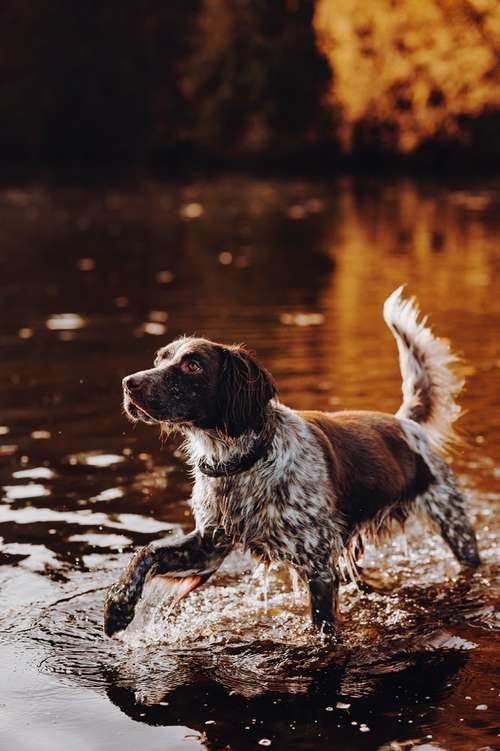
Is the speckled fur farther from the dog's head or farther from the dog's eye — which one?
the dog's eye

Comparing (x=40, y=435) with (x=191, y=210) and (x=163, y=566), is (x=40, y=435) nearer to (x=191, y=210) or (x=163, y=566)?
(x=163, y=566)

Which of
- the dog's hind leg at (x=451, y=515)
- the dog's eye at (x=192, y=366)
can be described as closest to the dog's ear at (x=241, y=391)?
the dog's eye at (x=192, y=366)

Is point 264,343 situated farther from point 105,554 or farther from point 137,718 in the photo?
point 137,718

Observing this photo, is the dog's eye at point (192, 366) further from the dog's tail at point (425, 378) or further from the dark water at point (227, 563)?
the dog's tail at point (425, 378)

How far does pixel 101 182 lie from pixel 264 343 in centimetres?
2518

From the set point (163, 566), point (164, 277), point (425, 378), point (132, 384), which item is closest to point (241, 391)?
point (132, 384)

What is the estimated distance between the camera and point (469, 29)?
32.7m

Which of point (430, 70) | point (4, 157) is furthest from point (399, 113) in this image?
point (4, 157)

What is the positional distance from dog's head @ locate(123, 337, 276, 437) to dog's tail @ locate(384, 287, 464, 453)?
4.89 feet

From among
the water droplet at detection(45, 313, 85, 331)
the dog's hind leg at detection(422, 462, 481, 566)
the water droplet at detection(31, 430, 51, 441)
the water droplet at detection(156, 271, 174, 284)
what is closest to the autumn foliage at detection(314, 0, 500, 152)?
the water droplet at detection(156, 271, 174, 284)

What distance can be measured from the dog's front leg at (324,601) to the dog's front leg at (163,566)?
16.2 inches

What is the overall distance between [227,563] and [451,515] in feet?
3.77

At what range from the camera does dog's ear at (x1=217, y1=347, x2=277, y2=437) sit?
4.70 meters

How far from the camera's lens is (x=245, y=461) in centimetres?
485
